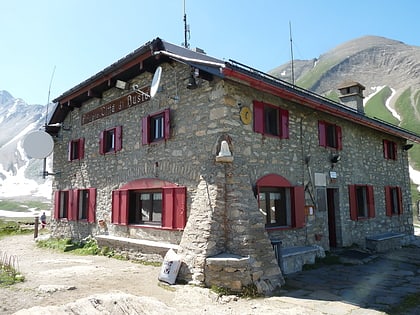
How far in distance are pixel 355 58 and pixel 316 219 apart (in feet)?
437

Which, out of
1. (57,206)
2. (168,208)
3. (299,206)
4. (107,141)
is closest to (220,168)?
(168,208)

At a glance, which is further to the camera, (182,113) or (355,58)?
(355,58)

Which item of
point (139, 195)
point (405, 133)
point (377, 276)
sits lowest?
point (377, 276)

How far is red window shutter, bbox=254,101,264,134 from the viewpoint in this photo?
7.96 meters

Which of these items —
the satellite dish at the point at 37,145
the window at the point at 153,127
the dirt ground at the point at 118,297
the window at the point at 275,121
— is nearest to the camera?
the dirt ground at the point at 118,297

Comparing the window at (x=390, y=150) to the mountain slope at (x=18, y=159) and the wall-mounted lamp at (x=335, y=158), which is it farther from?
the mountain slope at (x=18, y=159)

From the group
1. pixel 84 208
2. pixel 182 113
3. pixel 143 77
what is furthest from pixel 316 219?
pixel 84 208

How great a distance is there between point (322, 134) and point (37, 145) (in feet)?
32.5

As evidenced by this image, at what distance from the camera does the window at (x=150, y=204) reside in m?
7.91

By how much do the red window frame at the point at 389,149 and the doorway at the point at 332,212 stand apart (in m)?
4.55

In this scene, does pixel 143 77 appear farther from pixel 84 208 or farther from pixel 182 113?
pixel 84 208

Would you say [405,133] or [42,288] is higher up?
[405,133]

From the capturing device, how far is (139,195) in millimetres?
9734

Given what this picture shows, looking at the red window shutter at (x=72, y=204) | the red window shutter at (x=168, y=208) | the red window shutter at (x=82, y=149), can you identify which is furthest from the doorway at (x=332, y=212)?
the red window shutter at (x=72, y=204)
